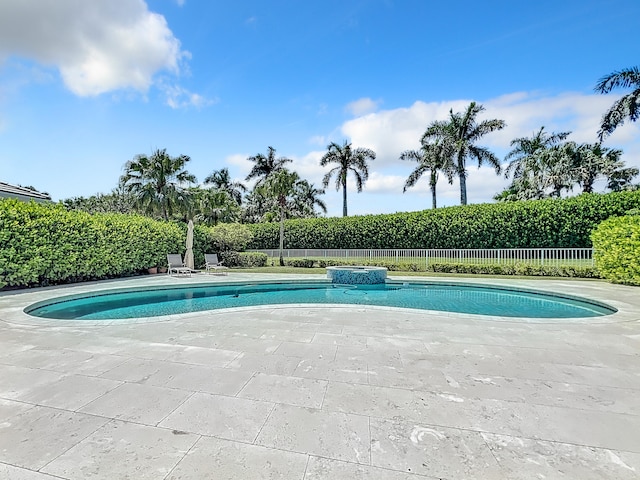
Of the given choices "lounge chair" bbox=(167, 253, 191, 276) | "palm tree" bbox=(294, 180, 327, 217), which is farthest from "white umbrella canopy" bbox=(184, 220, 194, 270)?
"palm tree" bbox=(294, 180, 327, 217)

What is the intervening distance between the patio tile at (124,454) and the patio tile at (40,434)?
93mm

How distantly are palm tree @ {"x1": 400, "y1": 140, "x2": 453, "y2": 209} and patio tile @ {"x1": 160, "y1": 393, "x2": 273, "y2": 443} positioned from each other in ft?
82.8

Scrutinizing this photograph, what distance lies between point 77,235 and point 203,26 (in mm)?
8292

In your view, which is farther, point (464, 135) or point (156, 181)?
point (464, 135)

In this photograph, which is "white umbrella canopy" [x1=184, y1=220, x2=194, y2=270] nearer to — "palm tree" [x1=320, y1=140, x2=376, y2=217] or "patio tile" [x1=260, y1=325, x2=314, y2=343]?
"patio tile" [x1=260, y1=325, x2=314, y2=343]

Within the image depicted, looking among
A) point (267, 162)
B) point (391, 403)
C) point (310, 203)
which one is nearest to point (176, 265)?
point (391, 403)

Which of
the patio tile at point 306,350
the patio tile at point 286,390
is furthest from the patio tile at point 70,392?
the patio tile at point 306,350

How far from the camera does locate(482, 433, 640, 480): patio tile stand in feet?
6.56

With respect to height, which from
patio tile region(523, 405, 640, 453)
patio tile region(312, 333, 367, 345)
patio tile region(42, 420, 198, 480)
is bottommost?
patio tile region(523, 405, 640, 453)

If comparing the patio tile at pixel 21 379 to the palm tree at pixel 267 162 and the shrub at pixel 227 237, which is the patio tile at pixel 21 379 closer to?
the shrub at pixel 227 237

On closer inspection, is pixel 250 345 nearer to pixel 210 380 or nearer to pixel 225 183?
pixel 210 380

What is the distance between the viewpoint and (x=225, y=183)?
3691 cm

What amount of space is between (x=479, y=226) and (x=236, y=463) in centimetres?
1881

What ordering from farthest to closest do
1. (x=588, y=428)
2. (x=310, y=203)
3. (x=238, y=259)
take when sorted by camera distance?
1. (x=310, y=203)
2. (x=238, y=259)
3. (x=588, y=428)
